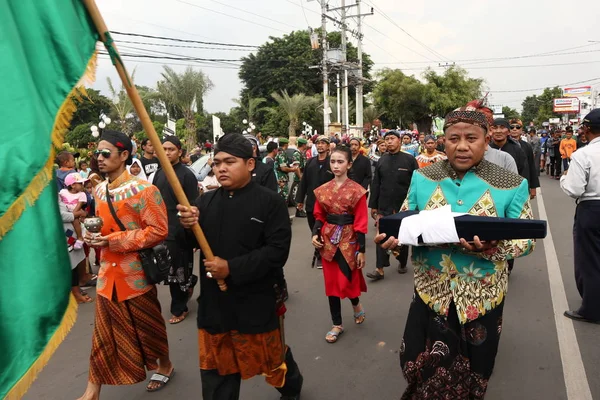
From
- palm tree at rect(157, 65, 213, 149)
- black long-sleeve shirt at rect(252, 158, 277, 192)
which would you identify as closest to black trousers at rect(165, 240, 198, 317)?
black long-sleeve shirt at rect(252, 158, 277, 192)

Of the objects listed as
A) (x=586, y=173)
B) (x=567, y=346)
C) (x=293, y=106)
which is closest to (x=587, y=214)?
(x=586, y=173)

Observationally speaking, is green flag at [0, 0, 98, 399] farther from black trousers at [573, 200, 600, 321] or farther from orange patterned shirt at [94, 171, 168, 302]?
black trousers at [573, 200, 600, 321]

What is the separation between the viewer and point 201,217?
2611 mm

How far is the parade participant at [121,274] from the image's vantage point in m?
3.04

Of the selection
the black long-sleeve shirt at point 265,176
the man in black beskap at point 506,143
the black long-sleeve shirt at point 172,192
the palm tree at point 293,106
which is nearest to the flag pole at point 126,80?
the black long-sleeve shirt at point 172,192

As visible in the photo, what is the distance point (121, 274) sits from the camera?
304 cm

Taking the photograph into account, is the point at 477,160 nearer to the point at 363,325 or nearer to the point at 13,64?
the point at 13,64

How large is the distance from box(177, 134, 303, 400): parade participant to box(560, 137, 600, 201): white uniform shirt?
297 centimetres

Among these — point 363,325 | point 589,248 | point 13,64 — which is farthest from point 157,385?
point 589,248

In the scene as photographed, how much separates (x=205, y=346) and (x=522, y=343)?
2.88 metres

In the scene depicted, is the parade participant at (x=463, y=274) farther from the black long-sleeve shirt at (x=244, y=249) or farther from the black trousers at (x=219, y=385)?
the black trousers at (x=219, y=385)

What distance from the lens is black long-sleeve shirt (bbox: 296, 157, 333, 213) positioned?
630cm

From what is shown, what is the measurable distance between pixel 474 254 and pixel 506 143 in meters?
4.19

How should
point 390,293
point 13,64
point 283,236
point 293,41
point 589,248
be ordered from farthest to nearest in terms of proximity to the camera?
point 293,41
point 390,293
point 589,248
point 283,236
point 13,64
